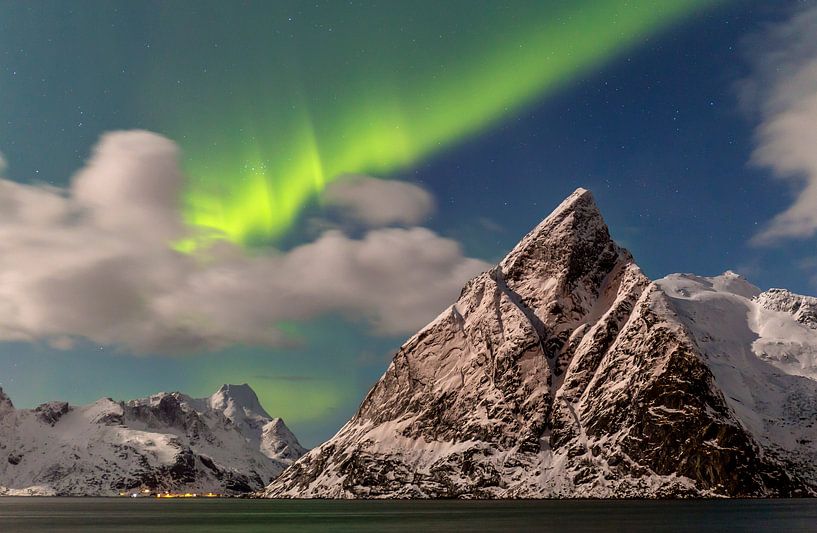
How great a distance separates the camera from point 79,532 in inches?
5984

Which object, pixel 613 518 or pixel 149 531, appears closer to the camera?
pixel 149 531

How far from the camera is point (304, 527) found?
152m

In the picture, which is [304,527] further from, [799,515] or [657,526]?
[799,515]

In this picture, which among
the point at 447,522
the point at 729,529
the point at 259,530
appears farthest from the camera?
the point at 447,522

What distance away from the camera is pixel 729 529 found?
127 meters

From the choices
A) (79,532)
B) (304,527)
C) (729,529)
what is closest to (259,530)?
(304,527)

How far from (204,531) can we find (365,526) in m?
31.6

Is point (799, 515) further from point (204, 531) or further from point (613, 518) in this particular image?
point (204, 531)

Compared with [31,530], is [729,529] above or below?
below

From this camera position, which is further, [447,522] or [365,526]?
[447,522]

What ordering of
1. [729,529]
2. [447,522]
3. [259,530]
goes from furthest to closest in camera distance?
[447,522], [259,530], [729,529]

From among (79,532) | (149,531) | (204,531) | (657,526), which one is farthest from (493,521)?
(79,532)

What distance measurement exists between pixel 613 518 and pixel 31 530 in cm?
11871

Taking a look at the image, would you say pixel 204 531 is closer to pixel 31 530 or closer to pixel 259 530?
pixel 259 530
